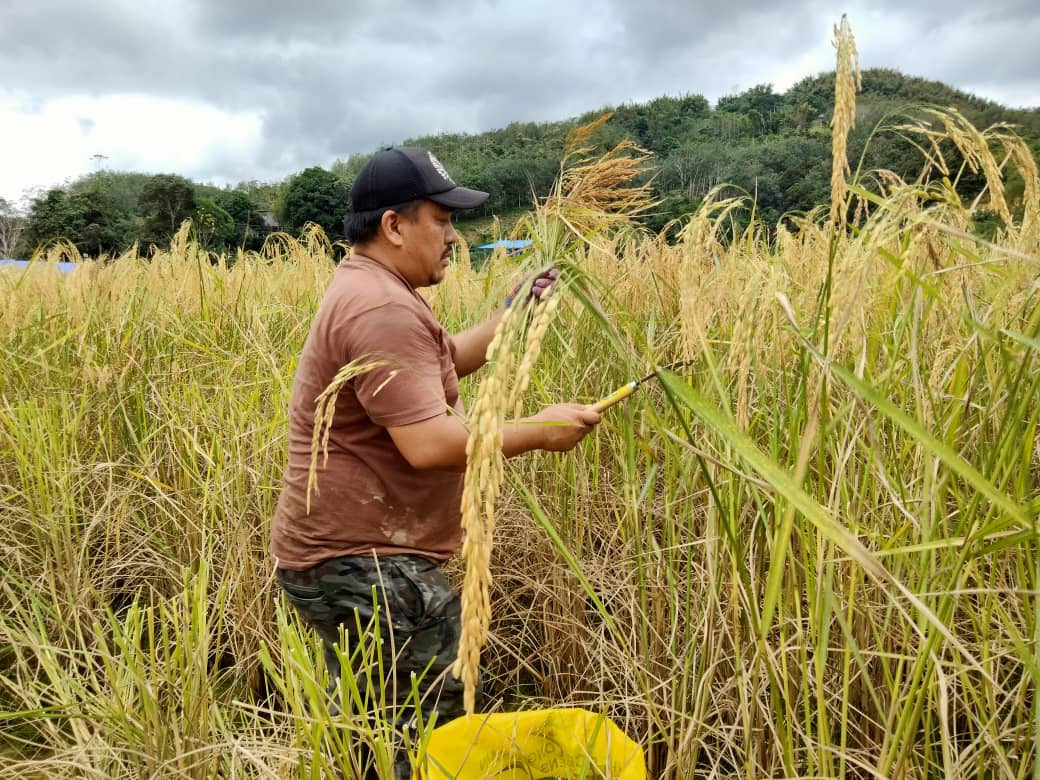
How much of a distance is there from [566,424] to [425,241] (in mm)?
923

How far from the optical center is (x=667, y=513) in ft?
4.29

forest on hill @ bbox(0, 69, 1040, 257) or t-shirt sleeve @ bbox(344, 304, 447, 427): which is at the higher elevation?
forest on hill @ bbox(0, 69, 1040, 257)

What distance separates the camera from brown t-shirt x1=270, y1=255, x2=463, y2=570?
Result: 1.69m

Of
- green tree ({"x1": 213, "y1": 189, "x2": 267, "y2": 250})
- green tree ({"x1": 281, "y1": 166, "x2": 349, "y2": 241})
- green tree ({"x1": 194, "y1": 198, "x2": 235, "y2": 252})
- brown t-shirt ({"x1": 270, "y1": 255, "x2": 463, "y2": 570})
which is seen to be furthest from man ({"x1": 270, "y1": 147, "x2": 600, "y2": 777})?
green tree ({"x1": 281, "y1": 166, "x2": 349, "y2": 241})

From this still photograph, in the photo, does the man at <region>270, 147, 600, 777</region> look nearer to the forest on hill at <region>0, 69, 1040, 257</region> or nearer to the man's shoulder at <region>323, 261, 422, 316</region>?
the man's shoulder at <region>323, 261, 422, 316</region>

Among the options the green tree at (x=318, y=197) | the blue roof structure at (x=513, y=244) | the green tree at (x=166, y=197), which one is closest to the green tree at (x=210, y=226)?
the blue roof structure at (x=513, y=244)

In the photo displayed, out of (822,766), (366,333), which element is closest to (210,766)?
(366,333)

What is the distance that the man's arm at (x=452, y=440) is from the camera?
1.42 meters

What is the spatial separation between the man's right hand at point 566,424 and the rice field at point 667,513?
79 mm

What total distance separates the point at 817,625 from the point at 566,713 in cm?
59

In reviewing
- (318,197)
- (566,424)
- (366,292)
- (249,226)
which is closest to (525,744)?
(566,424)

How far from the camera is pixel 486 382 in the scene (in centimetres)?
56

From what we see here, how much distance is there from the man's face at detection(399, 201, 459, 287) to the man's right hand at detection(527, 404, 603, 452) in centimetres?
71

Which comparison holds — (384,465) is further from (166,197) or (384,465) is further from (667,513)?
(166,197)
